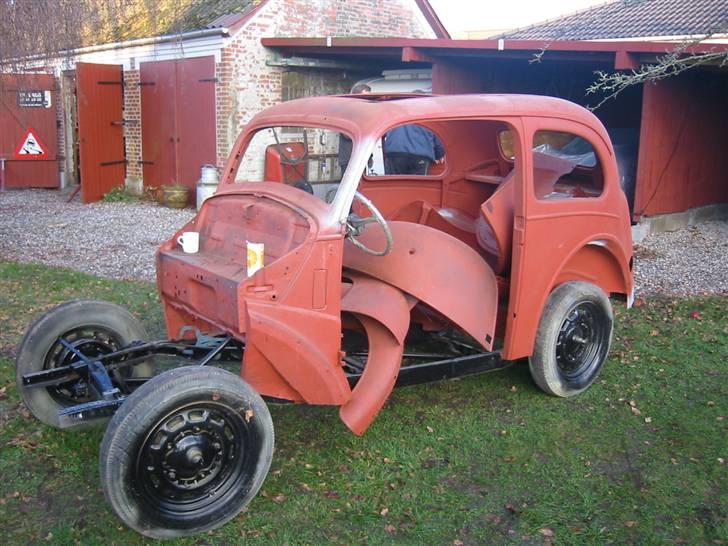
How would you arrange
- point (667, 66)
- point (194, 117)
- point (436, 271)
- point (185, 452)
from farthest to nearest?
point (194, 117)
point (667, 66)
point (436, 271)
point (185, 452)

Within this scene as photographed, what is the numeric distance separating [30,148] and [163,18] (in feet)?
16.5

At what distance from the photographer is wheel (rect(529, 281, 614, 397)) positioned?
494 cm

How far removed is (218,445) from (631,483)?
220cm

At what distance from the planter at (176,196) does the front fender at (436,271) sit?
9.77 m

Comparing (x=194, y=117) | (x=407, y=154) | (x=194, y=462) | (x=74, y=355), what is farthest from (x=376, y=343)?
(x=194, y=117)

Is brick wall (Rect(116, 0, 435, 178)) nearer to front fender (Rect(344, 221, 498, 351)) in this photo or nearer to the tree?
the tree

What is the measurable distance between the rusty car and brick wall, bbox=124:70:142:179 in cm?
1037

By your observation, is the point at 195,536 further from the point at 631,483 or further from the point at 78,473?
the point at 631,483

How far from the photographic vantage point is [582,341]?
5.23m

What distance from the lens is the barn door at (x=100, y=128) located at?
47.5 ft

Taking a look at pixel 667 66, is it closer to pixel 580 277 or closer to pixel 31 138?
pixel 580 277

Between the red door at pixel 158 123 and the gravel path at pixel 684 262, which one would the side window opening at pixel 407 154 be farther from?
the red door at pixel 158 123

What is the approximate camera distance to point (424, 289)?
4336 millimetres

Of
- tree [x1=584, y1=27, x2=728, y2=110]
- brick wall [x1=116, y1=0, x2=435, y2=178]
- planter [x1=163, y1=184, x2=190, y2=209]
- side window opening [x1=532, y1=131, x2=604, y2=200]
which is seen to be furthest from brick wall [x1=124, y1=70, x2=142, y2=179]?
side window opening [x1=532, y1=131, x2=604, y2=200]
